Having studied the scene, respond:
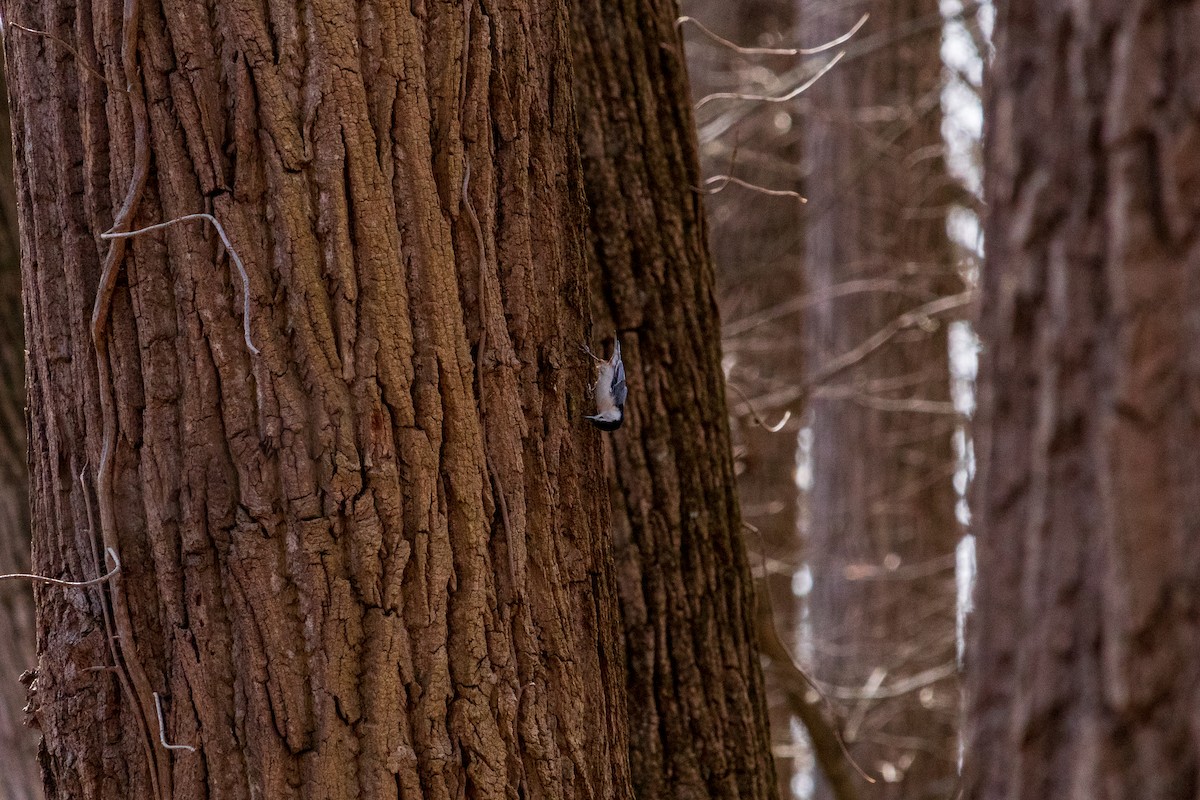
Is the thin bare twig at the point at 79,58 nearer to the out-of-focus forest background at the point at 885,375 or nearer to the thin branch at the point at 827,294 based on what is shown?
the thin branch at the point at 827,294

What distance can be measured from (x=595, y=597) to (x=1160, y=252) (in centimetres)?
145

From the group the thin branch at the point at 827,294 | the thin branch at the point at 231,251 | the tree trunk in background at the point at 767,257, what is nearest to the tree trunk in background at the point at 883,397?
the tree trunk in background at the point at 767,257

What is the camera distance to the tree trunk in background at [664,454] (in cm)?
307

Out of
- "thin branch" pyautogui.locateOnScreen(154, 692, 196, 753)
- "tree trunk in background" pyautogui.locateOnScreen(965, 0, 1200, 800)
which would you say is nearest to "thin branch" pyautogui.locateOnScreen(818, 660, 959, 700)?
"thin branch" pyautogui.locateOnScreen(154, 692, 196, 753)

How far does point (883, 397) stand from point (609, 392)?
5182 millimetres

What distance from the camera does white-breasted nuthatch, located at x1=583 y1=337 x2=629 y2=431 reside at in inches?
103

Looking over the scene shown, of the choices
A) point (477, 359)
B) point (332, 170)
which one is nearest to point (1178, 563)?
point (477, 359)

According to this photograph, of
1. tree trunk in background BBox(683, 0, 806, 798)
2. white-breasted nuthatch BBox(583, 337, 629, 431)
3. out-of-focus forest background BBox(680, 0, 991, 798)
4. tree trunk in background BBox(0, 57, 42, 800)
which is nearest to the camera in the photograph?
white-breasted nuthatch BBox(583, 337, 629, 431)

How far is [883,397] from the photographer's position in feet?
24.9

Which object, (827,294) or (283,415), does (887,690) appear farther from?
(283,415)

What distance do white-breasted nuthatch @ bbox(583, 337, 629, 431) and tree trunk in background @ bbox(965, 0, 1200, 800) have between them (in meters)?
1.25

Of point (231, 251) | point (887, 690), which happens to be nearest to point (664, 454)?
point (231, 251)

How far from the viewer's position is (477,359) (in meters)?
2.27

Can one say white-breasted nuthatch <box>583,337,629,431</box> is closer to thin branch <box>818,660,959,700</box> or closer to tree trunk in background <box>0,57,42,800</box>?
tree trunk in background <box>0,57,42,800</box>
